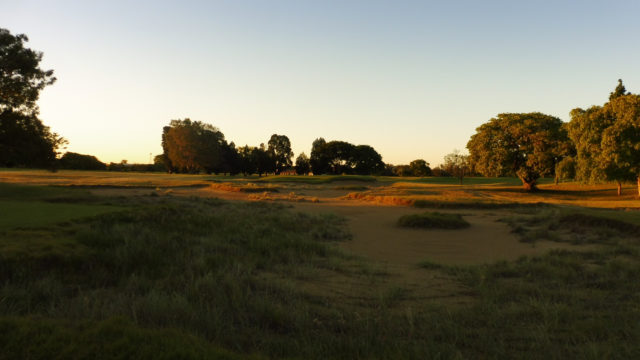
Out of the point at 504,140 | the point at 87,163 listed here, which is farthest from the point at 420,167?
the point at 87,163

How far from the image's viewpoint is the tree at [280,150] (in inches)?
4289

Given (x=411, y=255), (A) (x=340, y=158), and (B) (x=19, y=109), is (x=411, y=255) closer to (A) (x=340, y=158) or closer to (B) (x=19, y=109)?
(B) (x=19, y=109)

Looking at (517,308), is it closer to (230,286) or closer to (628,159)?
(230,286)

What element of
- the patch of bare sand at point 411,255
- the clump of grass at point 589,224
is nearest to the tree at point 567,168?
the patch of bare sand at point 411,255

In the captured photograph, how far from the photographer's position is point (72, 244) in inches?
291

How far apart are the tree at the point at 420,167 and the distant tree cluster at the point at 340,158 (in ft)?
53.9

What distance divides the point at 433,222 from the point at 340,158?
93.8 metres

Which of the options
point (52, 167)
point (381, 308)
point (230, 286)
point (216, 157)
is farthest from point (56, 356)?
point (216, 157)

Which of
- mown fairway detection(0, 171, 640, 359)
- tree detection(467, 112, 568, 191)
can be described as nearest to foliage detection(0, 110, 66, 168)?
mown fairway detection(0, 171, 640, 359)

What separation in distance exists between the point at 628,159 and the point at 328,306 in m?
32.9

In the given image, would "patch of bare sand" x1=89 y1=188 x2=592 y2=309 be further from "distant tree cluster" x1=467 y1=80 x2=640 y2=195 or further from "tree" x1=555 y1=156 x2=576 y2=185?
"tree" x1=555 y1=156 x2=576 y2=185

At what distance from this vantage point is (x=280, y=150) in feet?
360

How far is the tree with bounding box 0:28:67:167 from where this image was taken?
20.6m

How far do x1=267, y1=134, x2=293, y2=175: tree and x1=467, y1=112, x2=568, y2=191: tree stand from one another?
7357 cm
